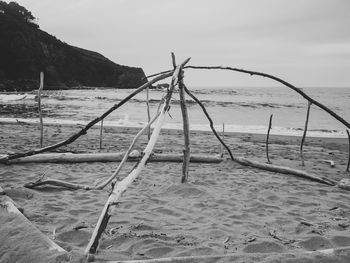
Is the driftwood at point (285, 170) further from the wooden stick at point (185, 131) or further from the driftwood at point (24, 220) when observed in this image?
the driftwood at point (24, 220)

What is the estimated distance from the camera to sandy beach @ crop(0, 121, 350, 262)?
3.64 meters

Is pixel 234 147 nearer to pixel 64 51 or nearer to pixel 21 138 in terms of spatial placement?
pixel 21 138

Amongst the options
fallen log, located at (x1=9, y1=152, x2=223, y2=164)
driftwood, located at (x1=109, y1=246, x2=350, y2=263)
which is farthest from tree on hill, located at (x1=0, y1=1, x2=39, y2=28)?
driftwood, located at (x1=109, y1=246, x2=350, y2=263)

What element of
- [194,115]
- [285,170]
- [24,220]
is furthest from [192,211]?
[194,115]

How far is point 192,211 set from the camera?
15.8 ft

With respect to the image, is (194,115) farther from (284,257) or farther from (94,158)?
(284,257)

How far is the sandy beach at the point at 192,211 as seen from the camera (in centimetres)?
364

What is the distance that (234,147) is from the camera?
40.5ft

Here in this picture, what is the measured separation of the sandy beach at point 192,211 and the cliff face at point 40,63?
49142mm

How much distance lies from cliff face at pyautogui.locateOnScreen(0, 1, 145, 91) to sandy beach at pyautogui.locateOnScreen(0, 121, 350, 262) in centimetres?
4914

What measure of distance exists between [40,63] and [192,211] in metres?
65.6

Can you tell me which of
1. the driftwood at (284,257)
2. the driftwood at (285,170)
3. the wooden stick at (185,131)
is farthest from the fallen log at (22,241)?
the driftwood at (285,170)

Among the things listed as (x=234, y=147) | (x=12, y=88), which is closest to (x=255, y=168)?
(x=234, y=147)

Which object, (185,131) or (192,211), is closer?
(192,211)
